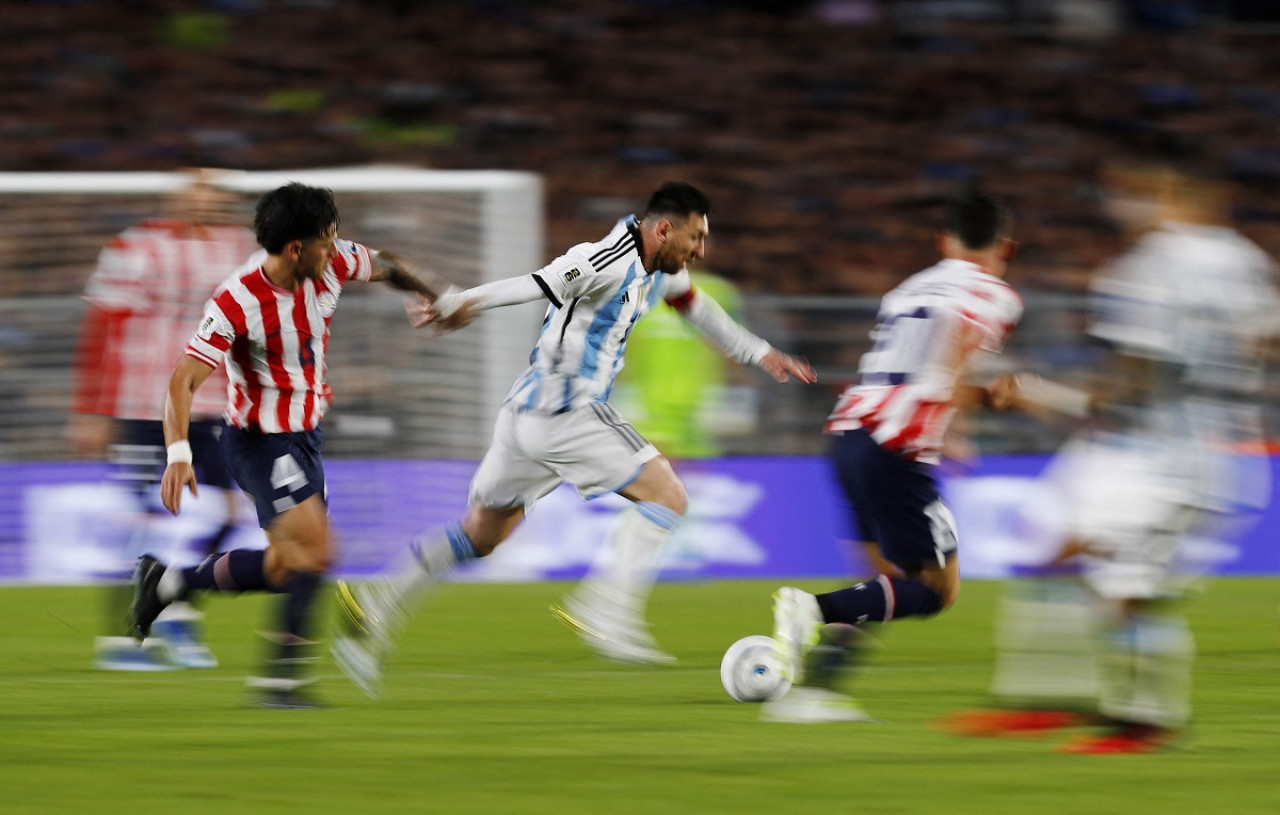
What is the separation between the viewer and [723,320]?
7.84 m

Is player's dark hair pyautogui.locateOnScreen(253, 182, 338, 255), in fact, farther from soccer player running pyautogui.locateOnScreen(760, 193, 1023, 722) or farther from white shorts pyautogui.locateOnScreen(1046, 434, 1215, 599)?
white shorts pyautogui.locateOnScreen(1046, 434, 1215, 599)

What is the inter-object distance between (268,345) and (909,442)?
2044 millimetres

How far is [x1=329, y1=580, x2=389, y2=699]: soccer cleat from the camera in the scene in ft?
22.8

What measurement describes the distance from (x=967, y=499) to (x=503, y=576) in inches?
111

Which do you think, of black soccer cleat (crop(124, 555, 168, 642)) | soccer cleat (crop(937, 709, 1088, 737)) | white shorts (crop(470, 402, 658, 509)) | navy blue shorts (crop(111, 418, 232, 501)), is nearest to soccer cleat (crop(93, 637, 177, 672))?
navy blue shorts (crop(111, 418, 232, 501))

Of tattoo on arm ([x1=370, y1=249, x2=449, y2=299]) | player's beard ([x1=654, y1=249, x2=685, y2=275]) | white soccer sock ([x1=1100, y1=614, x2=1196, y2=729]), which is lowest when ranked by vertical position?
white soccer sock ([x1=1100, y1=614, x2=1196, y2=729])

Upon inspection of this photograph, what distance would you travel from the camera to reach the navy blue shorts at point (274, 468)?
646 centimetres

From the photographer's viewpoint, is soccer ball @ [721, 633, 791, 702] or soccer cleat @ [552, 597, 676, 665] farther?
soccer cleat @ [552, 597, 676, 665]

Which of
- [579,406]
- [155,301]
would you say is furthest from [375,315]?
[579,406]

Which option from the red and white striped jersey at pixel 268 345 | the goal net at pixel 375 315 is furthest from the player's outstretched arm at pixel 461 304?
the goal net at pixel 375 315

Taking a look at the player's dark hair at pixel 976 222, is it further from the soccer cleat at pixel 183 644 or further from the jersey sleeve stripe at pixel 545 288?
the soccer cleat at pixel 183 644

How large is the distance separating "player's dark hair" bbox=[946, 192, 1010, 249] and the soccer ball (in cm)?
140

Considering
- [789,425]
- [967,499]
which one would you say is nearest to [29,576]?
[789,425]

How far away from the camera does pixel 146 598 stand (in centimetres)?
712
